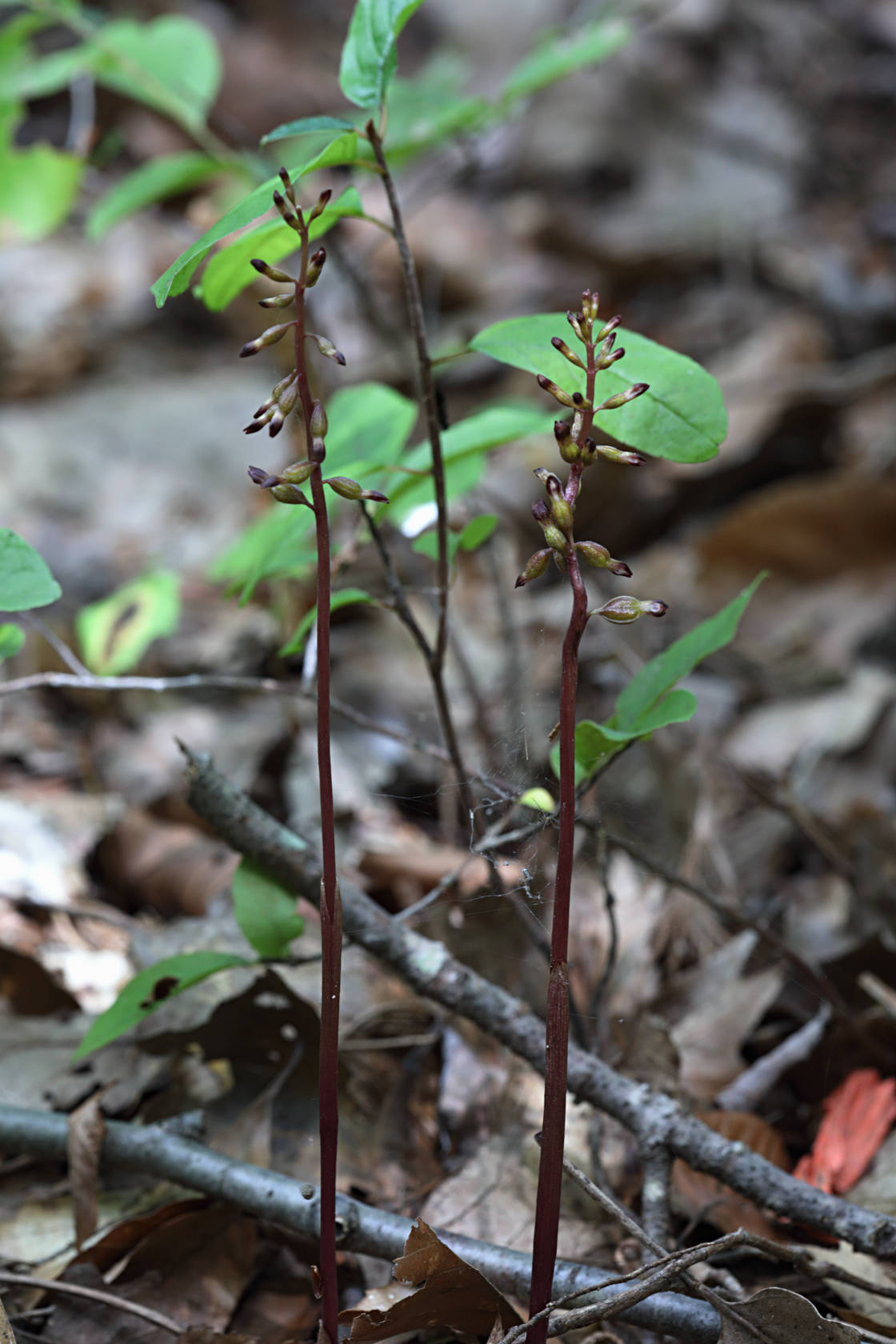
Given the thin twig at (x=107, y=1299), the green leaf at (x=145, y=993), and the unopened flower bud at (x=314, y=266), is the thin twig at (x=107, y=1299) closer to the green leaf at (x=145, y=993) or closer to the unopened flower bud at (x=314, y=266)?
the green leaf at (x=145, y=993)

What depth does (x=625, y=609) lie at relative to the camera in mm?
895

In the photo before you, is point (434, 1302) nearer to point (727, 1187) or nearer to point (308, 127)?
point (727, 1187)

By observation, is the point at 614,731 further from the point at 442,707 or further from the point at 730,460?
the point at 730,460

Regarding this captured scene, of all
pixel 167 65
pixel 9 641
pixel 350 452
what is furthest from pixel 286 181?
pixel 167 65

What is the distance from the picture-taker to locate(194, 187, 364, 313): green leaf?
112 centimetres

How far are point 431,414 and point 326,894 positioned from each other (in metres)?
0.60

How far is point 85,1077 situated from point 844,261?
4.65 metres

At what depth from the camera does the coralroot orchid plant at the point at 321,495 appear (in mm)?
883

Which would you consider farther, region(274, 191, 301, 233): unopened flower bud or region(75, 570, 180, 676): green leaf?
Result: region(75, 570, 180, 676): green leaf

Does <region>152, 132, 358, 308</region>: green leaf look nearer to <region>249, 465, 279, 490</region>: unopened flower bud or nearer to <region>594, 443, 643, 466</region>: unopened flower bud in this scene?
<region>249, 465, 279, 490</region>: unopened flower bud

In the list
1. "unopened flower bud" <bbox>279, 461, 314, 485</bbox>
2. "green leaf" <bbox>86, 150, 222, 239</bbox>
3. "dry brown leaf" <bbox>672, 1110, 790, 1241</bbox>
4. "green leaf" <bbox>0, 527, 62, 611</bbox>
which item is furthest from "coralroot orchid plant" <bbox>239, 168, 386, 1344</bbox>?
"green leaf" <bbox>86, 150, 222, 239</bbox>

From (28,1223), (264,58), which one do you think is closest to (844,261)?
(264,58)

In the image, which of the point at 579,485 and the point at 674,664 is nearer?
Answer: the point at 579,485

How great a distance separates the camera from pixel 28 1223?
4.62ft
